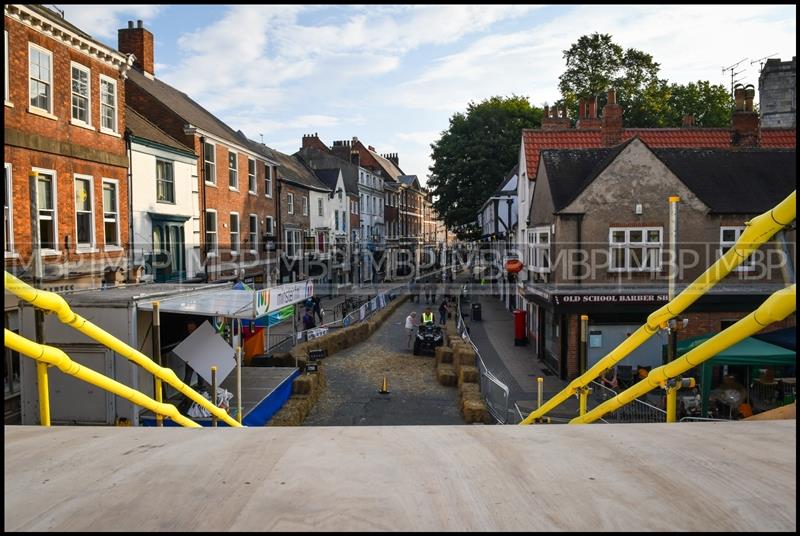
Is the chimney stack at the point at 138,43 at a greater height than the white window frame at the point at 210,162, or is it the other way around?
the chimney stack at the point at 138,43

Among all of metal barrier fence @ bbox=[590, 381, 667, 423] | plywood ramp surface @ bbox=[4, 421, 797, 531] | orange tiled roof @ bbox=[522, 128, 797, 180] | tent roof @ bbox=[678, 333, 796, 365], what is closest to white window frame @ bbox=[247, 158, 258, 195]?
orange tiled roof @ bbox=[522, 128, 797, 180]

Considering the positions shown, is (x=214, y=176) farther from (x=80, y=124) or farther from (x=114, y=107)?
(x=80, y=124)

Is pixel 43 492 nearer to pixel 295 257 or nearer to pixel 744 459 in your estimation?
pixel 744 459

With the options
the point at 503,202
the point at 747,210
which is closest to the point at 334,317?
the point at 503,202

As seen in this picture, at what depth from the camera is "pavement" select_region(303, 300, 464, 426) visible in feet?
51.6

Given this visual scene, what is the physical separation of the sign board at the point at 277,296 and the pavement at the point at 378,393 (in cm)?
326

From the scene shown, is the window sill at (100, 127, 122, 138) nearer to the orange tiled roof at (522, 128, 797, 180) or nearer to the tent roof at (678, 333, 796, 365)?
the orange tiled roof at (522, 128, 797, 180)

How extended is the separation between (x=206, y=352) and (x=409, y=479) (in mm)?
12447

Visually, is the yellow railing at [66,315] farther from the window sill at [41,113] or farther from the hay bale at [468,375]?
the window sill at [41,113]

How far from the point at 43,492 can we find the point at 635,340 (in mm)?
6279

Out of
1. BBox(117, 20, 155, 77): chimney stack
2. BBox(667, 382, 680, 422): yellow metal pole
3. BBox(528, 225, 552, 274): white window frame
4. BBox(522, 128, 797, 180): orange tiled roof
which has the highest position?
BBox(117, 20, 155, 77): chimney stack

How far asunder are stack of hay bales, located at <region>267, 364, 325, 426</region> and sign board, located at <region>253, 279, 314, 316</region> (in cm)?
245

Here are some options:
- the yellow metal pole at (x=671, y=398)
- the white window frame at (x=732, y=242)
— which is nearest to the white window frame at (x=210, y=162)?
the white window frame at (x=732, y=242)

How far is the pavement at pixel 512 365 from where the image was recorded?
16.5 meters
